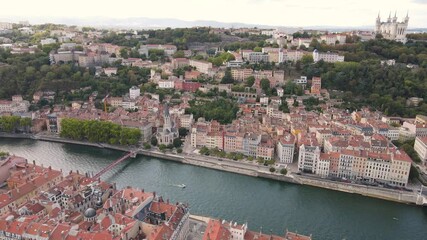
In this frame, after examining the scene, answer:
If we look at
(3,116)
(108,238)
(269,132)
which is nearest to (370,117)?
(269,132)

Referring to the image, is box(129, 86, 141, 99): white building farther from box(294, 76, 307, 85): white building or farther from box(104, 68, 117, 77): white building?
box(294, 76, 307, 85): white building

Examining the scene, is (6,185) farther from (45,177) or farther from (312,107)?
(312,107)

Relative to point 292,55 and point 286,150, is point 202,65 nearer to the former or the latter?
point 292,55

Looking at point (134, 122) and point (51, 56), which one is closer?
point (134, 122)

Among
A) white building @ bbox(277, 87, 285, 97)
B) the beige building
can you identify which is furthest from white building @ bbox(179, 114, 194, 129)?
the beige building

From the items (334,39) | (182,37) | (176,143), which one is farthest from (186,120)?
(182,37)

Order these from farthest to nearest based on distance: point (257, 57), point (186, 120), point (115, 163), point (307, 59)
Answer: point (257, 57)
point (307, 59)
point (186, 120)
point (115, 163)
